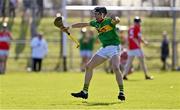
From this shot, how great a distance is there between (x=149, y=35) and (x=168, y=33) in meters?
1.34

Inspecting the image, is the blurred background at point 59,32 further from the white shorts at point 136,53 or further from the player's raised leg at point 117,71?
the player's raised leg at point 117,71

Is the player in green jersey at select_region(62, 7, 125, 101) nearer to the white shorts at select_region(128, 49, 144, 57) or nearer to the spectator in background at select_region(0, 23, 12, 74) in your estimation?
the white shorts at select_region(128, 49, 144, 57)

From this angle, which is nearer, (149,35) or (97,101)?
(97,101)

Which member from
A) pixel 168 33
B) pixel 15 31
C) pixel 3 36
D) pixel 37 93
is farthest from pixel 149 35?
pixel 37 93

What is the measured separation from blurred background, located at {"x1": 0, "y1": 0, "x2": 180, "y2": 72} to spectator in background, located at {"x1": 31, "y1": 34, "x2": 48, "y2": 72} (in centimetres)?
97

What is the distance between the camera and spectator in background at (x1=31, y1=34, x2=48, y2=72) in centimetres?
3259

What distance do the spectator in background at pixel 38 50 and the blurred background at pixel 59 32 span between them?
3.20ft

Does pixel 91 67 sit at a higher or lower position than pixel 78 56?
higher

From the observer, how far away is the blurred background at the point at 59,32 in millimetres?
33844

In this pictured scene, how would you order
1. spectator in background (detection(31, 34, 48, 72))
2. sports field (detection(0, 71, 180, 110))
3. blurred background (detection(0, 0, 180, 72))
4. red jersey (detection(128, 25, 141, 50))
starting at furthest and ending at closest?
blurred background (detection(0, 0, 180, 72)) → spectator in background (detection(31, 34, 48, 72)) → red jersey (detection(128, 25, 141, 50)) → sports field (detection(0, 71, 180, 110))

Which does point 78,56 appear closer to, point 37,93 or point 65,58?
point 65,58

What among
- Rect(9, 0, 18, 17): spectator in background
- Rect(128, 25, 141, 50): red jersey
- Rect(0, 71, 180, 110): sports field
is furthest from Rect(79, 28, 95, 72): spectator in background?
Rect(0, 71, 180, 110): sports field

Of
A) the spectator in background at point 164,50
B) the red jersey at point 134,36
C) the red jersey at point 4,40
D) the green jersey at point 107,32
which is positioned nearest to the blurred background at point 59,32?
the spectator in background at point 164,50

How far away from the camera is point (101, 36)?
16.2 metres
